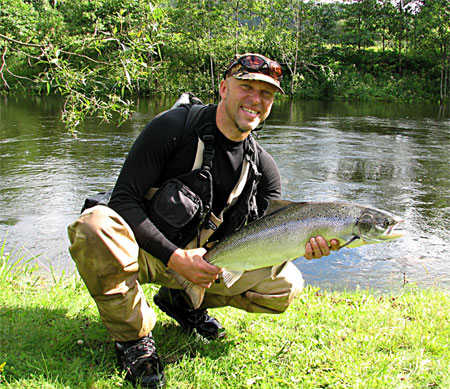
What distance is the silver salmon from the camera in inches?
105

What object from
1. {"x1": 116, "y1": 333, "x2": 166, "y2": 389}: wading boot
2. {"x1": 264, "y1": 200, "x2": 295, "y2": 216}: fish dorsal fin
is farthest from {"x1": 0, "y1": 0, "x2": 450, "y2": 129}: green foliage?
{"x1": 116, "y1": 333, "x2": 166, "y2": 389}: wading boot

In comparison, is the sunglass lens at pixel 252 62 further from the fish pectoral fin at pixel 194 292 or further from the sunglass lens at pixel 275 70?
the fish pectoral fin at pixel 194 292

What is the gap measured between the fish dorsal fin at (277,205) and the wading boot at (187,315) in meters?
0.85

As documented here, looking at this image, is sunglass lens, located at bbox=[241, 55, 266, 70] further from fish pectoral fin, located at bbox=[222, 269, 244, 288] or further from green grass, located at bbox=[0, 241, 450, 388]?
green grass, located at bbox=[0, 241, 450, 388]

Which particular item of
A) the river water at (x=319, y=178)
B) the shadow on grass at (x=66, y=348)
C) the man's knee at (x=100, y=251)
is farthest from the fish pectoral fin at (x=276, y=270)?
the river water at (x=319, y=178)

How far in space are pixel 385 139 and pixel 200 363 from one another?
46.6ft

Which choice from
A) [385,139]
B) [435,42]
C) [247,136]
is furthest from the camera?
[435,42]

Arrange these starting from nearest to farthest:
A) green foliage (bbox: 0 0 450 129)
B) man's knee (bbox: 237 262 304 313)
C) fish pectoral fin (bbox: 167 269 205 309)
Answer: fish pectoral fin (bbox: 167 269 205 309) → man's knee (bbox: 237 262 304 313) → green foliage (bbox: 0 0 450 129)

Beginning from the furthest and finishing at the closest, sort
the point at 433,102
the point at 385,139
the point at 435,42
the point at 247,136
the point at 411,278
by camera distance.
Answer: the point at 435,42 < the point at 433,102 < the point at 385,139 < the point at 411,278 < the point at 247,136

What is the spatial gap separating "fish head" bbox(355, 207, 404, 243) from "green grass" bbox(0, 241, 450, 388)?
2.43ft

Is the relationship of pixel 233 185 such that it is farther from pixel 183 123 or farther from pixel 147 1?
pixel 147 1

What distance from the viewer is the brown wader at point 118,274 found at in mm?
2375

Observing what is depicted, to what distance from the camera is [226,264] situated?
2.71 metres

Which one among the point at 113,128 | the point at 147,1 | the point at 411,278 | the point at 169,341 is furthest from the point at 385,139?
the point at 169,341
